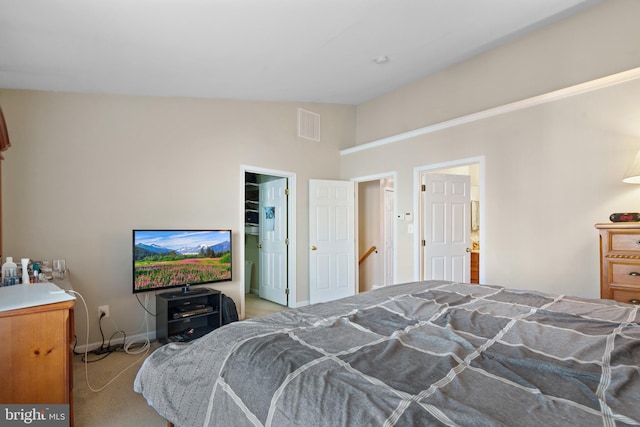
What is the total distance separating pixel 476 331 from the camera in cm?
137

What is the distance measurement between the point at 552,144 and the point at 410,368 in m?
3.09

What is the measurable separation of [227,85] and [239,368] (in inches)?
125

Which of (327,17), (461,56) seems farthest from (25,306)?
(461,56)

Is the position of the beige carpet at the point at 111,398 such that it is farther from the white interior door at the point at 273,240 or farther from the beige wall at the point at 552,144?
the beige wall at the point at 552,144

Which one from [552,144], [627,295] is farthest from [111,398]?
[552,144]

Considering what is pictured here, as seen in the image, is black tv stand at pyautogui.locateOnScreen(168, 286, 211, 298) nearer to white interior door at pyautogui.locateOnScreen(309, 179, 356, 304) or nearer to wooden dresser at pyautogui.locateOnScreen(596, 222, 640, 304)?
white interior door at pyautogui.locateOnScreen(309, 179, 356, 304)

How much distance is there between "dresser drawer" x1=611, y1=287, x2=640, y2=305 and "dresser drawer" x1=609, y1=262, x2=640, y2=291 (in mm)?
57

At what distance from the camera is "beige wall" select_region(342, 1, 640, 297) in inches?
115

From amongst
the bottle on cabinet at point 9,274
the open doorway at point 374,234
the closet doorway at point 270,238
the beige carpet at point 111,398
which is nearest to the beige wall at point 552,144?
the open doorway at point 374,234

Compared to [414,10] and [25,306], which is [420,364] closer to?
[25,306]

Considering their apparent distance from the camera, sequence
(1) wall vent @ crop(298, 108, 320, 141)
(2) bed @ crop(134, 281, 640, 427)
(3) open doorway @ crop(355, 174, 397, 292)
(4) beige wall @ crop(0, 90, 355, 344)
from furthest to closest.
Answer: (3) open doorway @ crop(355, 174, 397, 292) < (1) wall vent @ crop(298, 108, 320, 141) < (4) beige wall @ crop(0, 90, 355, 344) < (2) bed @ crop(134, 281, 640, 427)

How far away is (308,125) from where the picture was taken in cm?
495

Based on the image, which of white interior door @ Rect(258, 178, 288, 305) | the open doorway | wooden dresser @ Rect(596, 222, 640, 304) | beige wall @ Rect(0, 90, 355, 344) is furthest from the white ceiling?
the open doorway

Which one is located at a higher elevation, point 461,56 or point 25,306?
point 461,56
